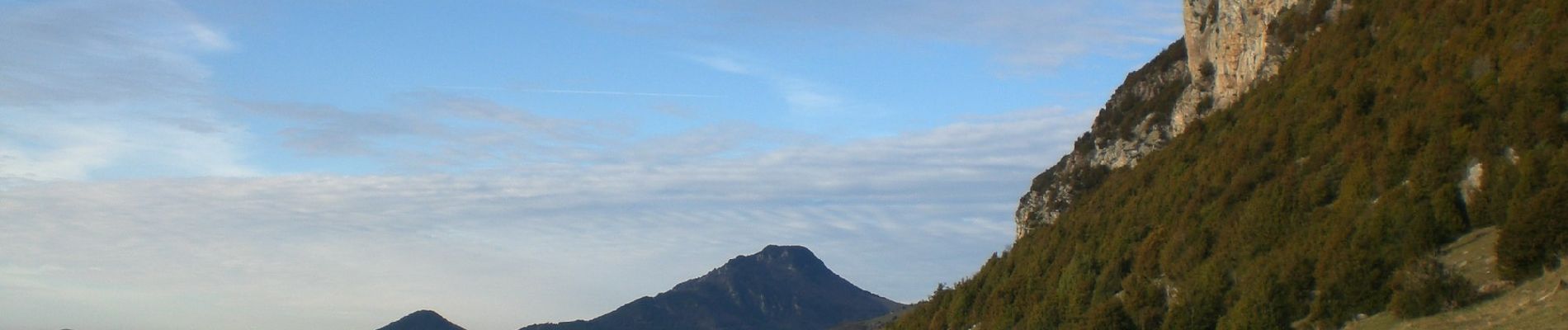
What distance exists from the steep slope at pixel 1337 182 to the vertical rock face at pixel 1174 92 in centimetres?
55

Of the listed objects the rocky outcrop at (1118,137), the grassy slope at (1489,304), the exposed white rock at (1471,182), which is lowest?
the grassy slope at (1489,304)

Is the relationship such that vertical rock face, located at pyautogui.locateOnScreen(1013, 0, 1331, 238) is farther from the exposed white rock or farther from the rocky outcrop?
the exposed white rock

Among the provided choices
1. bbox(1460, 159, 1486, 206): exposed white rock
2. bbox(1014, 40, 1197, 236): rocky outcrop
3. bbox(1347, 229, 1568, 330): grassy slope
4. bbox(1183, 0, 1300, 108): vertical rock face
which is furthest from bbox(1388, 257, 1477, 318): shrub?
bbox(1014, 40, 1197, 236): rocky outcrop

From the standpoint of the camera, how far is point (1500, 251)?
76.3 ft

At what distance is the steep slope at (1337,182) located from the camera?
2614cm

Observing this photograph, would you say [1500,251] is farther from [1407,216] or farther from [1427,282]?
[1407,216]

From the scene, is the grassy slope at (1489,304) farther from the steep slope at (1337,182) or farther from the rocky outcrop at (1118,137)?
the rocky outcrop at (1118,137)

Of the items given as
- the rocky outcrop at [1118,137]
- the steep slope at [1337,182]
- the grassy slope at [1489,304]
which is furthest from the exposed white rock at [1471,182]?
the rocky outcrop at [1118,137]

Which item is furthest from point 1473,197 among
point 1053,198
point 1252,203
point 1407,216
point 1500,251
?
point 1053,198

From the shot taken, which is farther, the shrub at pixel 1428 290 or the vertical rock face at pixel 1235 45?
the vertical rock face at pixel 1235 45

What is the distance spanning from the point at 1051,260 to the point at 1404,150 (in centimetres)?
1778

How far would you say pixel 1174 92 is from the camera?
53594 millimetres

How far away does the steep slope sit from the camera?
2614 cm

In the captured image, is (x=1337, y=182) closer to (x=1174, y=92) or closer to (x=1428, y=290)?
(x=1428, y=290)
